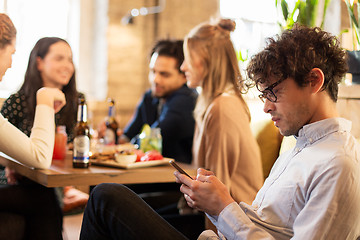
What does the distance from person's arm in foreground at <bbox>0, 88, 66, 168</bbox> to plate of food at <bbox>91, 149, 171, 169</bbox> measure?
0.23 metres

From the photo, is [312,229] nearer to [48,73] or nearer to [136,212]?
[136,212]

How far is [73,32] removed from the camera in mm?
4262

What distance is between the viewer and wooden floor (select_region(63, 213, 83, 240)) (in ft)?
5.79

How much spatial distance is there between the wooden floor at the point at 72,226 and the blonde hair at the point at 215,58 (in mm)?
703

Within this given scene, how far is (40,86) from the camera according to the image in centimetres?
183

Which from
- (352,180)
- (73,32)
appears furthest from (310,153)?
(73,32)

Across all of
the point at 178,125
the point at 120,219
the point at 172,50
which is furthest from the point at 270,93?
the point at 172,50

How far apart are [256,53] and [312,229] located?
18.0 inches

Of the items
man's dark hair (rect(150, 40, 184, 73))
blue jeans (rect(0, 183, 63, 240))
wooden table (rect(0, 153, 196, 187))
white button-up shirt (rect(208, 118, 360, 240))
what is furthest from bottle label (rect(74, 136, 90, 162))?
man's dark hair (rect(150, 40, 184, 73))

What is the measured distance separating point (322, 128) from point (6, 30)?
3.66ft

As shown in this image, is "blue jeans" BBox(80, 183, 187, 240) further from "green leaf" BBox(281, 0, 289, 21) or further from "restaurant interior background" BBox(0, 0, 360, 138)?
"restaurant interior background" BBox(0, 0, 360, 138)

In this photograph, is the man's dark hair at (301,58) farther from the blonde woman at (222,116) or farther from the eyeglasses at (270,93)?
the blonde woman at (222,116)

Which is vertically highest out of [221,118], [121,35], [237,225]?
[121,35]

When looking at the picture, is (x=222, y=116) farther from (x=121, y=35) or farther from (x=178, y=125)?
(x=121, y=35)
